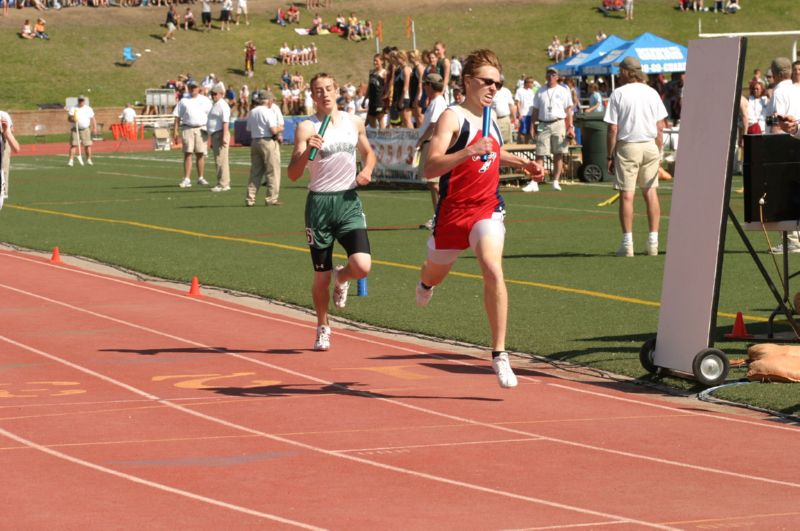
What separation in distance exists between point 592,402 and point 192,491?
129 inches

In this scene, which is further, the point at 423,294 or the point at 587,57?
the point at 587,57

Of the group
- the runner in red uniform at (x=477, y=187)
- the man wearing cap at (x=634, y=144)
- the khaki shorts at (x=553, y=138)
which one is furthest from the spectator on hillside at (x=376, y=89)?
the runner in red uniform at (x=477, y=187)

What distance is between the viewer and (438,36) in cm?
8181

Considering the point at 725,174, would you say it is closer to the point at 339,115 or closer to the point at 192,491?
the point at 339,115

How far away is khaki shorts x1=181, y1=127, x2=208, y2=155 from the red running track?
60.0 ft

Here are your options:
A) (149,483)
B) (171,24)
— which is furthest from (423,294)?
(171,24)

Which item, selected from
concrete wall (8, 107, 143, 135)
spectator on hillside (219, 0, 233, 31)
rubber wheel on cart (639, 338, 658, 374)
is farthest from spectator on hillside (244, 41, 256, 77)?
rubber wheel on cart (639, 338, 658, 374)

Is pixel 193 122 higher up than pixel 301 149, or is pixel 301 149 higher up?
pixel 301 149

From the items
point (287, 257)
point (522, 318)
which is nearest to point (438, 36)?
point (287, 257)

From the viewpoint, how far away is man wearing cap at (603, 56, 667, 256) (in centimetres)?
1748

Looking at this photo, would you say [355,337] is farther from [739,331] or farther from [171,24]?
[171,24]

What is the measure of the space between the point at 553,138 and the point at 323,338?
17671 millimetres

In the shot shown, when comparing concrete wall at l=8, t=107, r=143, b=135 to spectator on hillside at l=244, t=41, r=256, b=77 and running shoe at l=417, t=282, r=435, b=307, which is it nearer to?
spectator on hillside at l=244, t=41, r=256, b=77

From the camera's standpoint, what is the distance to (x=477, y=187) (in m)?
10.0
